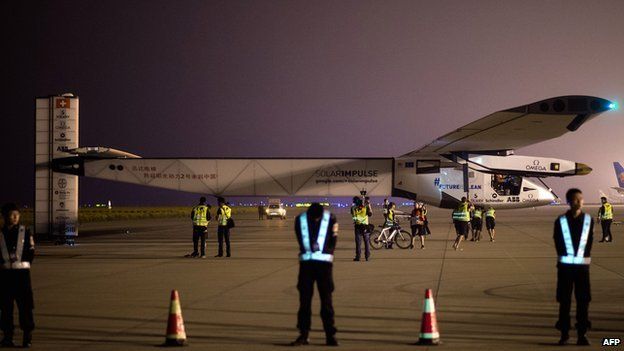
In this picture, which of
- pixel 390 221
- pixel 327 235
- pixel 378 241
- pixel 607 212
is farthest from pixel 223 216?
pixel 327 235

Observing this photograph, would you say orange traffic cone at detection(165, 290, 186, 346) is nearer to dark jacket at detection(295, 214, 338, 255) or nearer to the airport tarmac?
the airport tarmac

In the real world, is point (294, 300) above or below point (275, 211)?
below

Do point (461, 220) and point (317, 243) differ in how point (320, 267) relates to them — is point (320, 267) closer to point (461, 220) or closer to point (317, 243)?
point (317, 243)

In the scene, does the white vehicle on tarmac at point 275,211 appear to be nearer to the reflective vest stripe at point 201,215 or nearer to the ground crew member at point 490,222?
the ground crew member at point 490,222

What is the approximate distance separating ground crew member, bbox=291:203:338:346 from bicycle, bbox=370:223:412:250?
19.0 meters

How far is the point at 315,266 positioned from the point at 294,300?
4531 mm

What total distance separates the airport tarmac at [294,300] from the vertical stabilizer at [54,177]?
5959mm

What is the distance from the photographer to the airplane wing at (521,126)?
2409 cm

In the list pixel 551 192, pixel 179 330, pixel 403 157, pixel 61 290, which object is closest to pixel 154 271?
pixel 61 290

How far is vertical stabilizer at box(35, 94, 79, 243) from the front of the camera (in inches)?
1275

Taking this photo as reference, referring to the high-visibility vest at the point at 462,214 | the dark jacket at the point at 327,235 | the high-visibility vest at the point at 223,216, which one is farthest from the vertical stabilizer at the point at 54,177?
the dark jacket at the point at 327,235

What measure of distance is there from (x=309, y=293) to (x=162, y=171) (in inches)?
968

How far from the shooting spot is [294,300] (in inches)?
579

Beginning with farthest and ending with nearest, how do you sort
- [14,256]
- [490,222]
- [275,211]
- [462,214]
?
[275,211] < [490,222] < [462,214] < [14,256]
